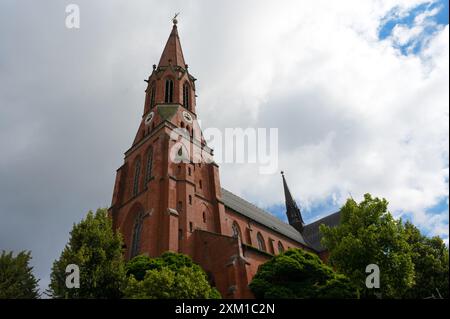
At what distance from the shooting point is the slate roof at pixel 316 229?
192 feet

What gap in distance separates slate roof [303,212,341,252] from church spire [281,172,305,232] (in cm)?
157

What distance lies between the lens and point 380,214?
2733 centimetres

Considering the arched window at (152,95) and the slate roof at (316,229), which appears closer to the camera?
the arched window at (152,95)

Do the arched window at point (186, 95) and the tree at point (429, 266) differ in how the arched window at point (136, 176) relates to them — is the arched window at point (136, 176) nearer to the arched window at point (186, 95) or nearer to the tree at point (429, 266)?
the arched window at point (186, 95)

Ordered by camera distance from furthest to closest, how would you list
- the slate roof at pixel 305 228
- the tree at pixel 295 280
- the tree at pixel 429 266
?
1. the slate roof at pixel 305 228
2. the tree at pixel 429 266
3. the tree at pixel 295 280

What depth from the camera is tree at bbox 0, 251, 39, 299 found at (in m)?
20.6

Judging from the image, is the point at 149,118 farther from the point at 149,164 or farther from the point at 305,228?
the point at 305,228

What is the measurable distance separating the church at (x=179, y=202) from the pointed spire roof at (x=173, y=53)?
0.53ft

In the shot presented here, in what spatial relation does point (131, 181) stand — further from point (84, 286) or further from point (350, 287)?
point (350, 287)

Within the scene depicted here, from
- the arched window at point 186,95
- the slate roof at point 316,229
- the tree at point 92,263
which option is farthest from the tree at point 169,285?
the slate roof at point 316,229

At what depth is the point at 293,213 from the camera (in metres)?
70.4

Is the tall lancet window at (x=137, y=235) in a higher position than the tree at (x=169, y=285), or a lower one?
higher

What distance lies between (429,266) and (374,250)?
12.3 meters
